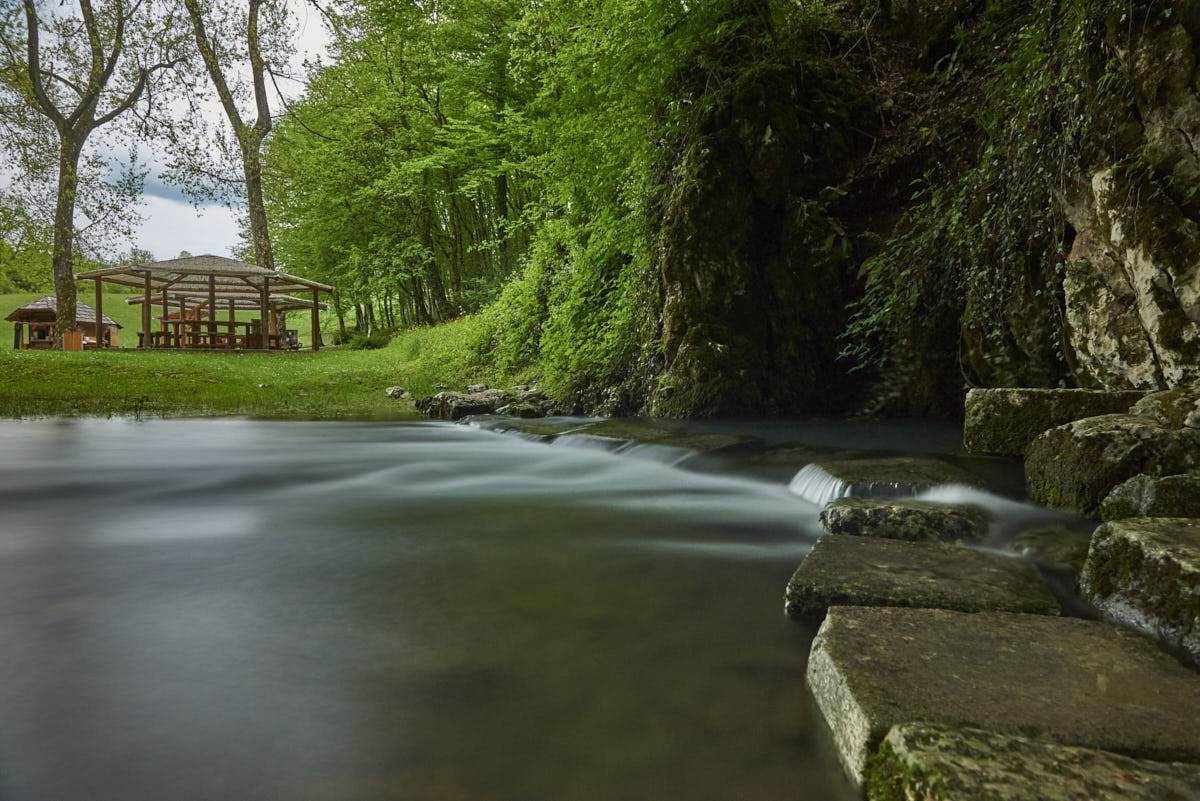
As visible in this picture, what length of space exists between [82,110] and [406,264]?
470 inches

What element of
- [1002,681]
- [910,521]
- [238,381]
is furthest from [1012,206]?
[238,381]

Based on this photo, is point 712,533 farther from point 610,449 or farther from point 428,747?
point 610,449

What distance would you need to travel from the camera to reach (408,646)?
2.55 meters

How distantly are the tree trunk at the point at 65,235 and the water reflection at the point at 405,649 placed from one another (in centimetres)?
1975

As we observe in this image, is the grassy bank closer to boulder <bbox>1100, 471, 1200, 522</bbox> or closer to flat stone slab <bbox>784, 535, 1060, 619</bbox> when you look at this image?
flat stone slab <bbox>784, 535, 1060, 619</bbox>

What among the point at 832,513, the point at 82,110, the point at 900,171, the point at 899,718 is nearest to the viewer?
the point at 899,718

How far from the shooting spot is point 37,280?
96.1 feet

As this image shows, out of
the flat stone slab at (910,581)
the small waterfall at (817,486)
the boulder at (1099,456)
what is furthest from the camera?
the small waterfall at (817,486)

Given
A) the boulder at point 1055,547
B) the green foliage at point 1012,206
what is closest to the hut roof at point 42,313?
the green foliage at point 1012,206

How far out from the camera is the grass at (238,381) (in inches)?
527

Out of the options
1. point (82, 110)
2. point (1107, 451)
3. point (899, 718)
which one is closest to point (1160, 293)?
point (1107, 451)

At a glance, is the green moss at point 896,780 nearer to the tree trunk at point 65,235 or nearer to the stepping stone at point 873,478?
the stepping stone at point 873,478

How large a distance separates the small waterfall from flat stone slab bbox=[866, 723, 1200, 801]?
3.06 meters

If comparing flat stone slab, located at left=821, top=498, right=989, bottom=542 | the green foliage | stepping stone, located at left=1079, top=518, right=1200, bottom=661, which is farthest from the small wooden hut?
stepping stone, located at left=1079, top=518, right=1200, bottom=661
